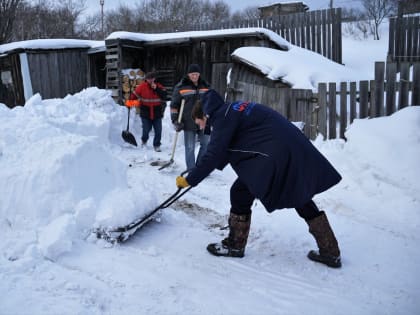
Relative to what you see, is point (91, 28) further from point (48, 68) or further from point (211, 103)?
point (211, 103)

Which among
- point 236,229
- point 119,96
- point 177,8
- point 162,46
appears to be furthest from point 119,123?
point 177,8

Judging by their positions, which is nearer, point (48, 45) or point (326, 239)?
point (326, 239)

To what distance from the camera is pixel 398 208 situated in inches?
173

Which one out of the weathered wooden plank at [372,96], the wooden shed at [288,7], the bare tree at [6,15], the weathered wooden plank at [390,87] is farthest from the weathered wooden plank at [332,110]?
the wooden shed at [288,7]

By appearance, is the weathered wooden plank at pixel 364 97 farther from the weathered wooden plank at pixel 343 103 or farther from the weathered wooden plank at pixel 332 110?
the weathered wooden plank at pixel 332 110

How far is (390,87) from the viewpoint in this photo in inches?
233

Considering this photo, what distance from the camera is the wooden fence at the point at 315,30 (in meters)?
10.5

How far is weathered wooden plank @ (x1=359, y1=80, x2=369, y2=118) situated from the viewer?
241 inches

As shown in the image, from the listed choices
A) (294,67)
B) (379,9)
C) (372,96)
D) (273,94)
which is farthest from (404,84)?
(379,9)

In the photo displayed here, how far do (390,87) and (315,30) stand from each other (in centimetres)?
546

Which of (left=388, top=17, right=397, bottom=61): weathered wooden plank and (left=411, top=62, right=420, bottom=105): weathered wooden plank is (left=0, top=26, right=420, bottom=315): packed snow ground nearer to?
(left=411, top=62, right=420, bottom=105): weathered wooden plank

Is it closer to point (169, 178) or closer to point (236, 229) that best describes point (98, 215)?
point (236, 229)

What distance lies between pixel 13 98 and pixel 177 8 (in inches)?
615

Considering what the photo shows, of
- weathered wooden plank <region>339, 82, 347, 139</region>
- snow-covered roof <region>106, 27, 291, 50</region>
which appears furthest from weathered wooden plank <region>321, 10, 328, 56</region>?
weathered wooden plank <region>339, 82, 347, 139</region>
